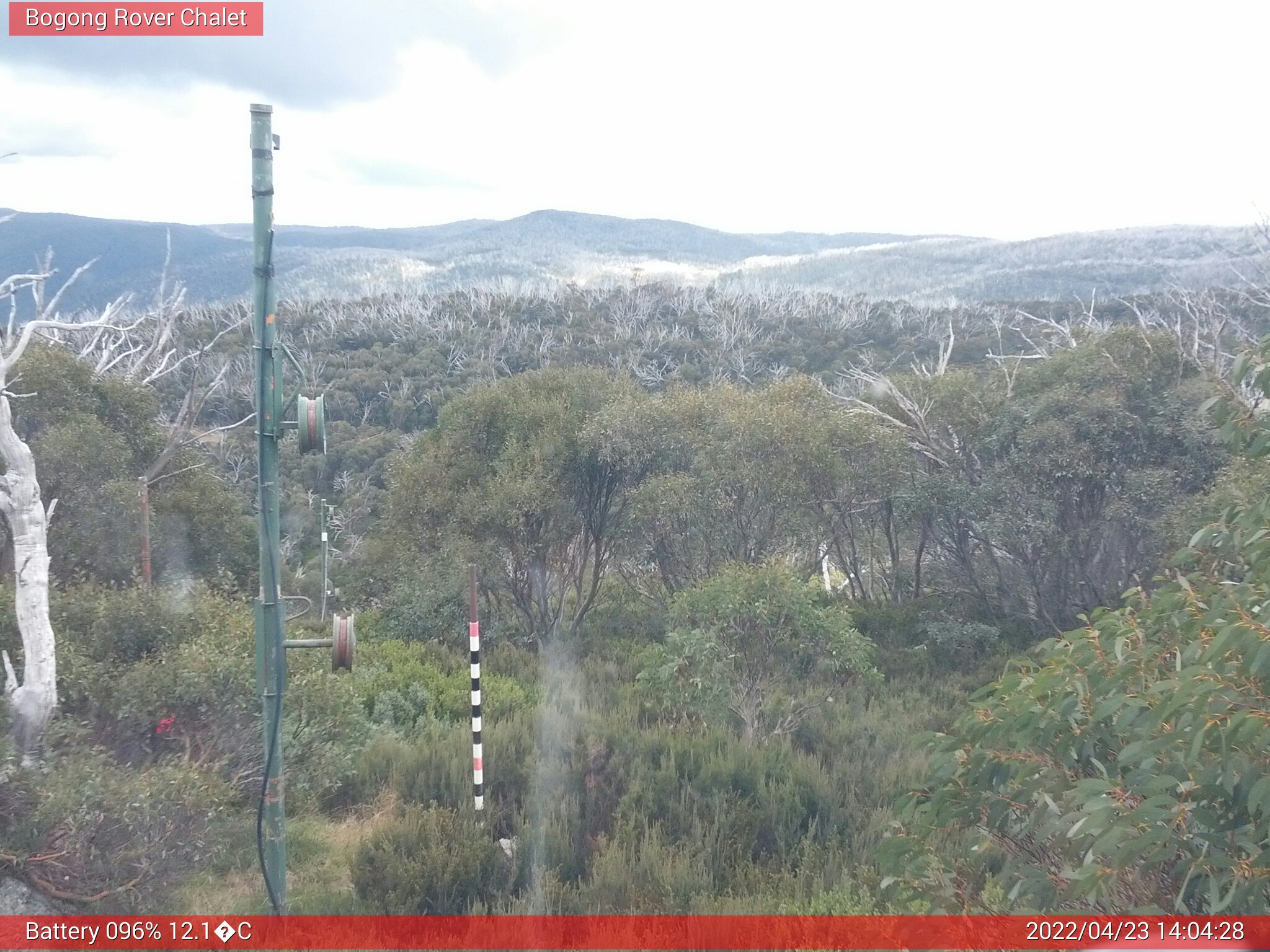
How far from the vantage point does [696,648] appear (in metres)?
8.55

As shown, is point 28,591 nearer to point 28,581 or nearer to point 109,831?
point 28,581

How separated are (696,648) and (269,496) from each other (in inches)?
195

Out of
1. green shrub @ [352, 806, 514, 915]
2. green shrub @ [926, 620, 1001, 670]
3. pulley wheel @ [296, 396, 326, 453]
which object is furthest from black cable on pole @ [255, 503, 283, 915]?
green shrub @ [926, 620, 1001, 670]

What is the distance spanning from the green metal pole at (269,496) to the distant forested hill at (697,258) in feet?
46.4

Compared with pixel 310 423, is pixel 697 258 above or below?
above


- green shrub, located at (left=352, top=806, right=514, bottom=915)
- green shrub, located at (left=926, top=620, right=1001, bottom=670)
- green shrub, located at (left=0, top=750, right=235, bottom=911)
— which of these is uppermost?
green shrub, located at (left=0, top=750, right=235, bottom=911)

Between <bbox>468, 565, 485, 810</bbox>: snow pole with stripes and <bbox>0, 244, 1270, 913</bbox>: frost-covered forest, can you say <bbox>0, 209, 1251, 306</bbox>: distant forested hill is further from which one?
<bbox>468, 565, 485, 810</bbox>: snow pole with stripes

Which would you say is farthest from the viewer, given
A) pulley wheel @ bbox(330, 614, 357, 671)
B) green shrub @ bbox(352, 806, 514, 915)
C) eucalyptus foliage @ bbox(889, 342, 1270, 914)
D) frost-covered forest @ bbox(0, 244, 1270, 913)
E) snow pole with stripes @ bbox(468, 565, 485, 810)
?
snow pole with stripes @ bbox(468, 565, 485, 810)

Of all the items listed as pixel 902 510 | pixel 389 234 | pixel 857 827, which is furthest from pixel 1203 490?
pixel 389 234

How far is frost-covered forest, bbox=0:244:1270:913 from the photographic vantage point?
3084 mm

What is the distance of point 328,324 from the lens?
136 feet

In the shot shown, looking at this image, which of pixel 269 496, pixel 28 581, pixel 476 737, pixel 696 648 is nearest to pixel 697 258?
pixel 696 648

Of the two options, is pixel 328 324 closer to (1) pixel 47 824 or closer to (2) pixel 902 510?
(2) pixel 902 510

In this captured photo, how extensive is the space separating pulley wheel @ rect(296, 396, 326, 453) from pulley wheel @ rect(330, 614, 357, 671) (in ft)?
2.68
